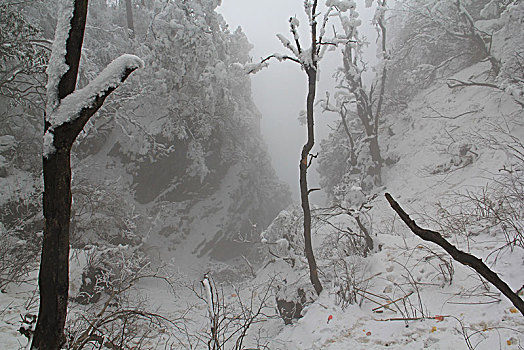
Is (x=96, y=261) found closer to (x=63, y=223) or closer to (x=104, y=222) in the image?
(x=104, y=222)

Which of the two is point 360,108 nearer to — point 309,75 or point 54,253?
point 309,75

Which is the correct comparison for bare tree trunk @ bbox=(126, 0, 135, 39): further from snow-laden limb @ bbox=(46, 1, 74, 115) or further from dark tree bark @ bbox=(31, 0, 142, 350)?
dark tree bark @ bbox=(31, 0, 142, 350)

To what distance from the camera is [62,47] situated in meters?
1.96

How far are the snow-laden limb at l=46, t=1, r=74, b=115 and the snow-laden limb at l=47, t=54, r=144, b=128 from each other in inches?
Result: 3.0

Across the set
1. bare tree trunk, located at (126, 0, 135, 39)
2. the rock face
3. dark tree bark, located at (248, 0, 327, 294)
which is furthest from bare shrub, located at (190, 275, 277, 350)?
bare tree trunk, located at (126, 0, 135, 39)

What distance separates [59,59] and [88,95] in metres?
0.32

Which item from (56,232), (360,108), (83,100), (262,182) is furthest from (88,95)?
(262,182)

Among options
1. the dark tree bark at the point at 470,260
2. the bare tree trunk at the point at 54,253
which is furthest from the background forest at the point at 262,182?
the bare tree trunk at the point at 54,253

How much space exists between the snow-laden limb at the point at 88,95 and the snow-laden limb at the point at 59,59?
75 millimetres

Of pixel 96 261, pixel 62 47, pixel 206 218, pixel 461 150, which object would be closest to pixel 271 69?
pixel 206 218

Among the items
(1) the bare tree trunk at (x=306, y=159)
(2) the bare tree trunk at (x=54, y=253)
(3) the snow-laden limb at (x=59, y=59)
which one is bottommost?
(2) the bare tree trunk at (x=54, y=253)

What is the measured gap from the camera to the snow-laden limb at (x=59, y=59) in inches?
75.3

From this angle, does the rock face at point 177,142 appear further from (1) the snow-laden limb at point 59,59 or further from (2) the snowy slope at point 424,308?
(1) the snow-laden limb at point 59,59

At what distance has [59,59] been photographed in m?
1.94
